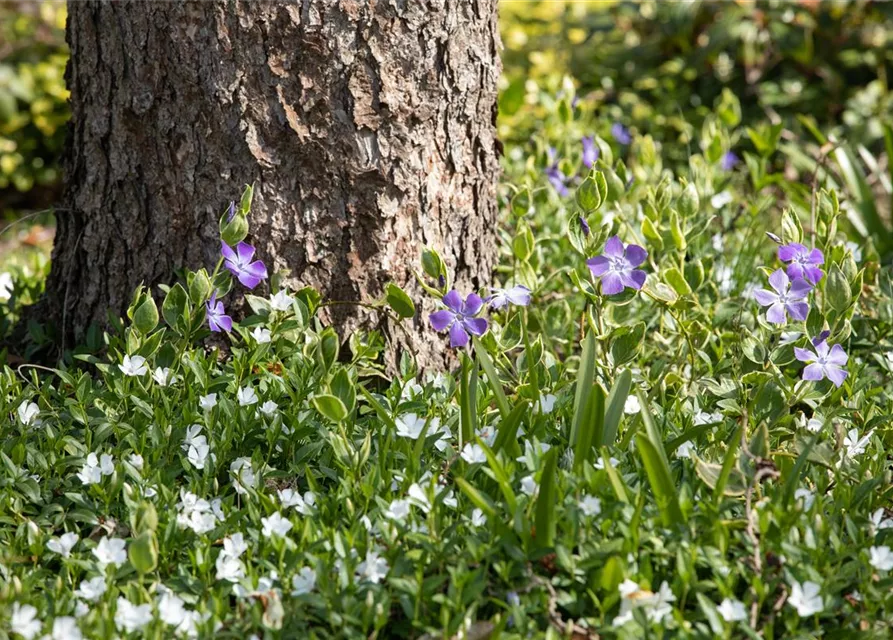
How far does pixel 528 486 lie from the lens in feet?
5.79

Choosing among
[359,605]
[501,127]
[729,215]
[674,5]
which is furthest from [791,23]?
[359,605]

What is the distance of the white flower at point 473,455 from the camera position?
1.90 metres

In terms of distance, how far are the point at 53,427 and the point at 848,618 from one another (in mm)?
1643

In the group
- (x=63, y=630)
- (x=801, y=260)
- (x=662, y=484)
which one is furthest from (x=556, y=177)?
(x=63, y=630)

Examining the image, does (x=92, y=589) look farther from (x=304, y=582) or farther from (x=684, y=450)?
(x=684, y=450)

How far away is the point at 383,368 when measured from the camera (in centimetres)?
244

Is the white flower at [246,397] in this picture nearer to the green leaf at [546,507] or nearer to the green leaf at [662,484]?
the green leaf at [546,507]

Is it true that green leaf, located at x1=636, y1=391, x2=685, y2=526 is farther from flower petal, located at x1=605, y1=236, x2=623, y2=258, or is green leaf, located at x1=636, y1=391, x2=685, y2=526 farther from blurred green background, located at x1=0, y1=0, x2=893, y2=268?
blurred green background, located at x1=0, y1=0, x2=893, y2=268

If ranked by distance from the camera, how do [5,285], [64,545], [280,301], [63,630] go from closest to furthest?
[63,630] → [64,545] → [280,301] → [5,285]

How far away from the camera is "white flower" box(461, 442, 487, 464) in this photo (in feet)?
6.24

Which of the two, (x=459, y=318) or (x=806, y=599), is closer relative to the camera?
(x=806, y=599)

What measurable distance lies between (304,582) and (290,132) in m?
1.12

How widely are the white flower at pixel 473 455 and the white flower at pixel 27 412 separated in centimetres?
97

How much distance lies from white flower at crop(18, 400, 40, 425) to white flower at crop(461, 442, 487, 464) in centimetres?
97
